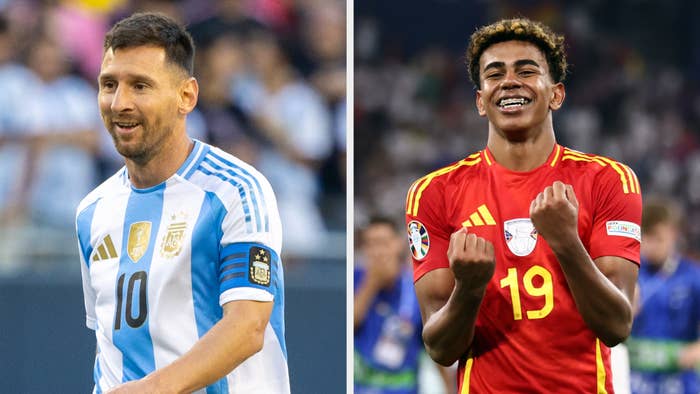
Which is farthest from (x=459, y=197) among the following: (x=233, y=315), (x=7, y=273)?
(x=7, y=273)

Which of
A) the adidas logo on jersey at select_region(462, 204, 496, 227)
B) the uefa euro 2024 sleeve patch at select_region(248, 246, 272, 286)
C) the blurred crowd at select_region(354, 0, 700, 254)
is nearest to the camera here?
the uefa euro 2024 sleeve patch at select_region(248, 246, 272, 286)

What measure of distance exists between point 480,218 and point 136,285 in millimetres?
1037

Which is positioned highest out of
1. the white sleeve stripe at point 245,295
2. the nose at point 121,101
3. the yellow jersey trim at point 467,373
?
the nose at point 121,101

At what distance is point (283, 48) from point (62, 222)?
2.49m

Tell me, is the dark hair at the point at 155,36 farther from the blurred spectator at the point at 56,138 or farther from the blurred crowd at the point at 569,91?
the blurred crowd at the point at 569,91

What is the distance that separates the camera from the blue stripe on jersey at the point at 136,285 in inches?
113

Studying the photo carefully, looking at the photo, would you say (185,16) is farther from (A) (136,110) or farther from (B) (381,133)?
(A) (136,110)

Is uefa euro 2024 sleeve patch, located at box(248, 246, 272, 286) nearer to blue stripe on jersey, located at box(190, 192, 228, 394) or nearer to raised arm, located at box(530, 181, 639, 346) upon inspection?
blue stripe on jersey, located at box(190, 192, 228, 394)

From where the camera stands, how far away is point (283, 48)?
8031mm

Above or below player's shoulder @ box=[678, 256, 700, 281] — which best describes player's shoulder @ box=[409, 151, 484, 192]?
below

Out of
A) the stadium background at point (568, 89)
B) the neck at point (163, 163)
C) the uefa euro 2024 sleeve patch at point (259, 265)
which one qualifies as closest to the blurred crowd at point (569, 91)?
the stadium background at point (568, 89)

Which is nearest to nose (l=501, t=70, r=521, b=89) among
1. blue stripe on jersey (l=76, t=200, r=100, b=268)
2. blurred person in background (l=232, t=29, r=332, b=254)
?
blue stripe on jersey (l=76, t=200, r=100, b=268)

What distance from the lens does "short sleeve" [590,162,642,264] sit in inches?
114

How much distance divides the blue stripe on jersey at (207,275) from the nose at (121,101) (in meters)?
0.39
